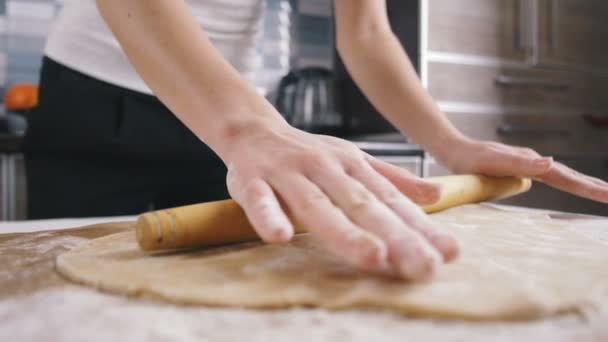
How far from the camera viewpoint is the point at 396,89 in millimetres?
1083

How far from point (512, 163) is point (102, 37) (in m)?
0.79

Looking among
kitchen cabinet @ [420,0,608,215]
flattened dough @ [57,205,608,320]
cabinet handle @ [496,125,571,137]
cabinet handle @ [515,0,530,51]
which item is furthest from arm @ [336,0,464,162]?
cabinet handle @ [515,0,530,51]

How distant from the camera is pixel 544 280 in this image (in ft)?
1.41

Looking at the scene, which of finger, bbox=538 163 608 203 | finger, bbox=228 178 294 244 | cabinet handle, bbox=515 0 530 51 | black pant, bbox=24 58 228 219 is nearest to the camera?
finger, bbox=228 178 294 244

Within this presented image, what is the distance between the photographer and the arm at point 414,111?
0.97m

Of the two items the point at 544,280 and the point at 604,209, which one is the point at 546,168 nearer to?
the point at 544,280

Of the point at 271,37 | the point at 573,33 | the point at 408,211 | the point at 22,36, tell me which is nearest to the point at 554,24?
the point at 573,33

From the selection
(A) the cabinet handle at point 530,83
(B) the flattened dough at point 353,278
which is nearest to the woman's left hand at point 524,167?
(B) the flattened dough at point 353,278

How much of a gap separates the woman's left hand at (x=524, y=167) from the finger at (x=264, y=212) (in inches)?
22.9

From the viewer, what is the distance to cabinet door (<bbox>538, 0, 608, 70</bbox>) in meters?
2.14

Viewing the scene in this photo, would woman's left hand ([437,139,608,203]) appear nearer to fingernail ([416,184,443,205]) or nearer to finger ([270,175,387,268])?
fingernail ([416,184,443,205])

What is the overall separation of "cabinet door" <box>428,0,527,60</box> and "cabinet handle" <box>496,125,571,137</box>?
276 millimetres

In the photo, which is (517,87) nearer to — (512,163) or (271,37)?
(271,37)

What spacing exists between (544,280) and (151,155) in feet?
2.66
